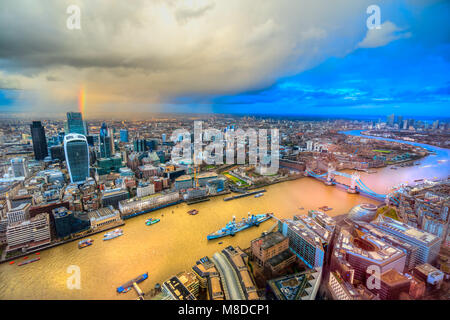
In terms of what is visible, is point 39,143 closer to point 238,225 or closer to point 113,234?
point 113,234

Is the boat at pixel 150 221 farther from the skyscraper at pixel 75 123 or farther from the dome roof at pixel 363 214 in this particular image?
the skyscraper at pixel 75 123

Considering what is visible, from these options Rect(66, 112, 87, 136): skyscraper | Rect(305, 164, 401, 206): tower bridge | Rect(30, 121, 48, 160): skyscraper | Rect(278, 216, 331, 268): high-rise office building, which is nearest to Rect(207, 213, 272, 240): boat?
Rect(278, 216, 331, 268): high-rise office building

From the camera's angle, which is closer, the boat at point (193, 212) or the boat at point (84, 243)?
the boat at point (84, 243)

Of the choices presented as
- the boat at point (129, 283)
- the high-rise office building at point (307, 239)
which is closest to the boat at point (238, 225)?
the high-rise office building at point (307, 239)

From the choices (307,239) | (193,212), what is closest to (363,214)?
(307,239)

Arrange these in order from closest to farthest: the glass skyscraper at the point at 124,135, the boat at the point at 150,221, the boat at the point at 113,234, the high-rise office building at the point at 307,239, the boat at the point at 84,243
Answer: the high-rise office building at the point at 307,239, the boat at the point at 84,243, the boat at the point at 113,234, the boat at the point at 150,221, the glass skyscraper at the point at 124,135

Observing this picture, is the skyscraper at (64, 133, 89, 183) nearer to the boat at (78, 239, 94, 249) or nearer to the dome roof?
the boat at (78, 239, 94, 249)
